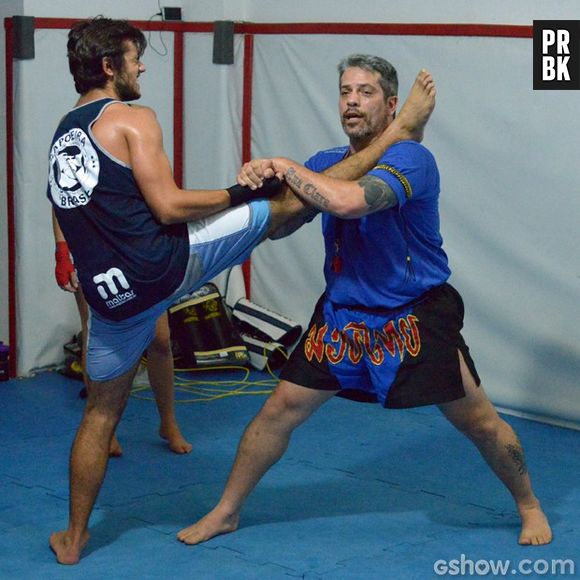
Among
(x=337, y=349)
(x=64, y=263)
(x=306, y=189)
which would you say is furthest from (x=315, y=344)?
(x=64, y=263)

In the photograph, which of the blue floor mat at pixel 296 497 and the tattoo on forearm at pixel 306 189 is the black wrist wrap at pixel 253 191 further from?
the blue floor mat at pixel 296 497

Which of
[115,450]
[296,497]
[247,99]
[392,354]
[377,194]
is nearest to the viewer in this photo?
[377,194]

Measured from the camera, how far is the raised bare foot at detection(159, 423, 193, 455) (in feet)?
15.5

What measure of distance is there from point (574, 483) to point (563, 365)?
0.86m

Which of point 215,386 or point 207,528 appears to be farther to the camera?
point 215,386

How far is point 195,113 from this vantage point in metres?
6.35

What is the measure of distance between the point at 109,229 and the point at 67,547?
0.98 meters

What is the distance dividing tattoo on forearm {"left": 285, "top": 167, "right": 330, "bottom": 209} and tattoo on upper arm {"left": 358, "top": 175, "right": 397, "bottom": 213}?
117 millimetres

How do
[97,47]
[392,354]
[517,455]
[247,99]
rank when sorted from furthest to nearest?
[247,99], [517,455], [392,354], [97,47]

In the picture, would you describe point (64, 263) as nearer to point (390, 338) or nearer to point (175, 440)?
point (175, 440)

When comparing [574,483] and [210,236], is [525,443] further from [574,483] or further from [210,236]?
[210,236]

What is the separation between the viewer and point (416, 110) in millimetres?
3527

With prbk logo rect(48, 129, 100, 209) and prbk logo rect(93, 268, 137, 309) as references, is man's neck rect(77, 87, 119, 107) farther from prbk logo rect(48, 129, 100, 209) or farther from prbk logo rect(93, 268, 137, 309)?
prbk logo rect(93, 268, 137, 309)

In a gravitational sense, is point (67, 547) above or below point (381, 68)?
below
